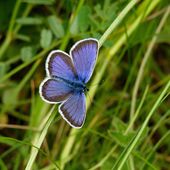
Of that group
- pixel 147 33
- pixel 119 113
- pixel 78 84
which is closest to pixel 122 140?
pixel 78 84

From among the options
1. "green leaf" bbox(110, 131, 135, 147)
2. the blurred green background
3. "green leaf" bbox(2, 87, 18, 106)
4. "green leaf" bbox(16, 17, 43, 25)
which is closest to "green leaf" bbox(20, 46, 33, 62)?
the blurred green background

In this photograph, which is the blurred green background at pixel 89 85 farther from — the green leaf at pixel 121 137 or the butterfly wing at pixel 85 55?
the butterfly wing at pixel 85 55

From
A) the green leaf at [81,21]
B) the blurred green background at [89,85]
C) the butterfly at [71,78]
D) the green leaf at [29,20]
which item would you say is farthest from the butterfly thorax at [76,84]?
the green leaf at [29,20]

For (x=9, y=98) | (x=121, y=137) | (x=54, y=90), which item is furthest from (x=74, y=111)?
(x=9, y=98)

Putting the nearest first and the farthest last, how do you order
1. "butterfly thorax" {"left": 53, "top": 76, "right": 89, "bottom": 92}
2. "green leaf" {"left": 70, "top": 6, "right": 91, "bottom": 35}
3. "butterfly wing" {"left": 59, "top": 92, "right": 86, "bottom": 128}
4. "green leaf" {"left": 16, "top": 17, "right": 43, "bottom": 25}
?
"butterfly wing" {"left": 59, "top": 92, "right": 86, "bottom": 128} → "butterfly thorax" {"left": 53, "top": 76, "right": 89, "bottom": 92} → "green leaf" {"left": 70, "top": 6, "right": 91, "bottom": 35} → "green leaf" {"left": 16, "top": 17, "right": 43, "bottom": 25}

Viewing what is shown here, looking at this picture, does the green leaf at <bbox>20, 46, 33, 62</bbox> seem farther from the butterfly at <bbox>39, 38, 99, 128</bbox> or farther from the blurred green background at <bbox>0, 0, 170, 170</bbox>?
the butterfly at <bbox>39, 38, 99, 128</bbox>

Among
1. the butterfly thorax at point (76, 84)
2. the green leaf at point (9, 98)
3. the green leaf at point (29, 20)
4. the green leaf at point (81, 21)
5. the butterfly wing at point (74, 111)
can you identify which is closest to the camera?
the butterfly wing at point (74, 111)

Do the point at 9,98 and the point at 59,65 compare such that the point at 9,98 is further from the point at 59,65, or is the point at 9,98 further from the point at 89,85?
the point at 59,65
